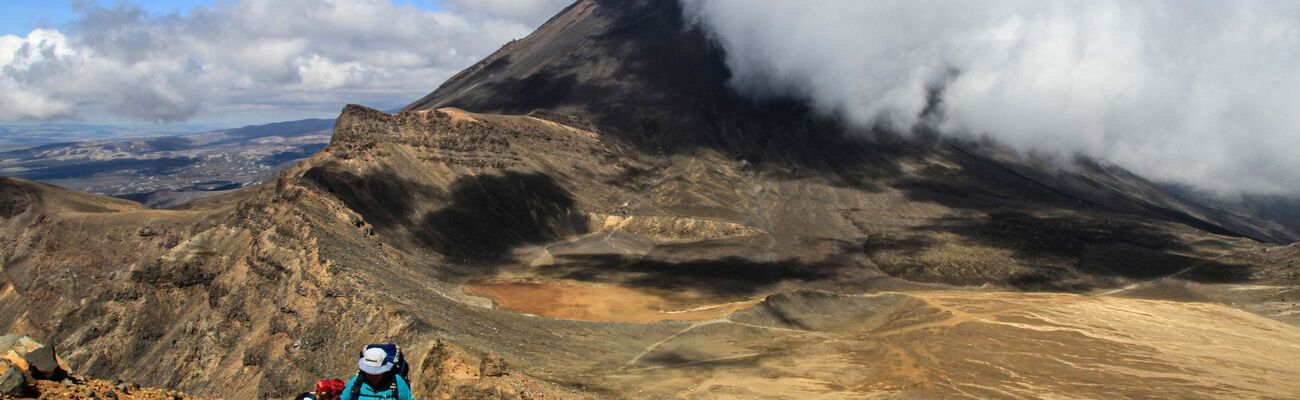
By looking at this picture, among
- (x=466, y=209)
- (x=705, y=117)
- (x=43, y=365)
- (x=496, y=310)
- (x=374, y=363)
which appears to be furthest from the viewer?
(x=705, y=117)

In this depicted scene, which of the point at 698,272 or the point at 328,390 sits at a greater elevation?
the point at 328,390

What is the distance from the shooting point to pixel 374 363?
8.62m

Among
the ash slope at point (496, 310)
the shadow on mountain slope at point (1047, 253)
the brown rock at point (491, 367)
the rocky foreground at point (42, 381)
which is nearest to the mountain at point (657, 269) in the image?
the ash slope at point (496, 310)

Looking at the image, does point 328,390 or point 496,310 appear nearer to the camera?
point 328,390

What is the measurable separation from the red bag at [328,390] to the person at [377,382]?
2.36 ft

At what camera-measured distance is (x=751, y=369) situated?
43.7 meters

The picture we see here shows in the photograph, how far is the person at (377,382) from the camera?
339 inches

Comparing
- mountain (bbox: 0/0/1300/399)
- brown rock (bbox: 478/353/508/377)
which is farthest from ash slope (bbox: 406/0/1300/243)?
brown rock (bbox: 478/353/508/377)

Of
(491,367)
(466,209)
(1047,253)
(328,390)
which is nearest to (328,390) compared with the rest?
(328,390)

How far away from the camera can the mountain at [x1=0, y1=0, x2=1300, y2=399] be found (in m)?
42.6

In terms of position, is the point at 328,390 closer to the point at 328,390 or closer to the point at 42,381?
the point at 328,390

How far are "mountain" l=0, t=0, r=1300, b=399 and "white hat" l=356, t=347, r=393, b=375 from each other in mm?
18033

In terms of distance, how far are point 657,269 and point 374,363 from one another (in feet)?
247

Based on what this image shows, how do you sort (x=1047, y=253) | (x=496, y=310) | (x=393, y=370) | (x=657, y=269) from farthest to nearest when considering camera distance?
(x=1047, y=253) → (x=657, y=269) → (x=496, y=310) → (x=393, y=370)
